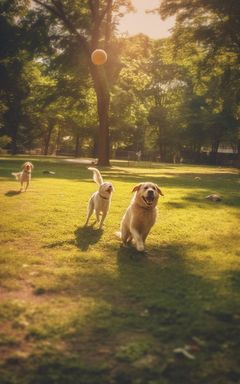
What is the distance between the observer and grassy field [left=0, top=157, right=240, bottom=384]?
3.73 metres

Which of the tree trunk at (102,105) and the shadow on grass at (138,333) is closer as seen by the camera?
the shadow on grass at (138,333)

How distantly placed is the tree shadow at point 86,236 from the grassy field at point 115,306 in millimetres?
21

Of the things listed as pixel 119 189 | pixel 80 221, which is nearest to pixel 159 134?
pixel 119 189

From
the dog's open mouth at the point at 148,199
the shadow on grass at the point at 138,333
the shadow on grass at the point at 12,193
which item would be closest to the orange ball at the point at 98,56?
the shadow on grass at the point at 12,193

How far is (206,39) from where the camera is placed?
98.4ft

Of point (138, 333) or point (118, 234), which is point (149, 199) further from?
point (138, 333)

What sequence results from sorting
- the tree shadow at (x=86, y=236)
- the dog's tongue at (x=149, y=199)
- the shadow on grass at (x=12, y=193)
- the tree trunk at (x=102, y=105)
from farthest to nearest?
the tree trunk at (x=102, y=105), the shadow on grass at (x=12, y=193), the tree shadow at (x=86, y=236), the dog's tongue at (x=149, y=199)

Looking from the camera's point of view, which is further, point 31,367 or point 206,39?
point 206,39

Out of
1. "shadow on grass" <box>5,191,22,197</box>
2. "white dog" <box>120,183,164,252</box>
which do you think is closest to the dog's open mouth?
"white dog" <box>120,183,164,252</box>

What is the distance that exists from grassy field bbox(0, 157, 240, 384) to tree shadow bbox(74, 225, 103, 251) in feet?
0.07

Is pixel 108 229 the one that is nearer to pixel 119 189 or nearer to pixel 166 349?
pixel 166 349

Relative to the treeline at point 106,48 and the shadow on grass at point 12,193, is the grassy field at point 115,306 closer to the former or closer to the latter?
the shadow on grass at point 12,193

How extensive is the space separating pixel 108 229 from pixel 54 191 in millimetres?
6858

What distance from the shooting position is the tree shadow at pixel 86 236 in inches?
322
